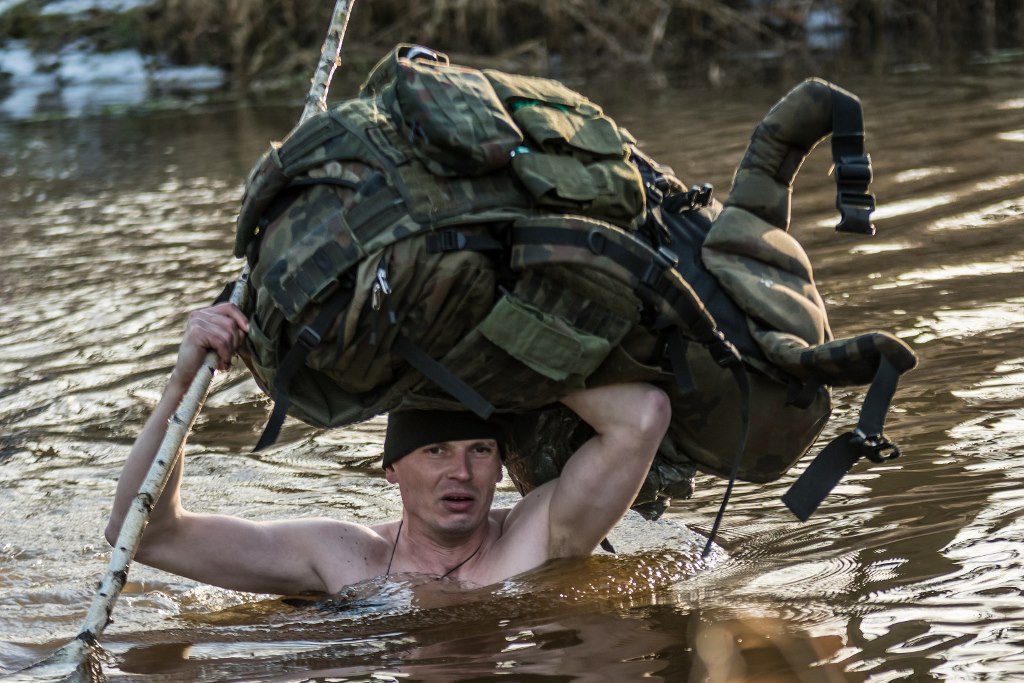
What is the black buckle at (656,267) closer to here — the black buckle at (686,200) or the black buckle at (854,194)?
the black buckle at (686,200)

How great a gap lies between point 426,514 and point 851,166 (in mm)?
1731

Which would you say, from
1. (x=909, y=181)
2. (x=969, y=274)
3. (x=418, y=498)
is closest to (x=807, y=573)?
(x=418, y=498)

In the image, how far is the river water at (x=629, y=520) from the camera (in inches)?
163

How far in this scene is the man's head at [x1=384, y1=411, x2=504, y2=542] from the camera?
4562 millimetres

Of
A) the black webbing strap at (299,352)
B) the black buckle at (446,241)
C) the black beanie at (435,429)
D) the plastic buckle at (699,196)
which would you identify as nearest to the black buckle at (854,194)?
the plastic buckle at (699,196)

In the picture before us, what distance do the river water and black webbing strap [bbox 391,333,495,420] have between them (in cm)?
75

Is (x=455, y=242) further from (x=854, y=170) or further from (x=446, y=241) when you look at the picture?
(x=854, y=170)

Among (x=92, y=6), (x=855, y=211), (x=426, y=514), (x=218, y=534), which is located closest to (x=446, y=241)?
(x=855, y=211)

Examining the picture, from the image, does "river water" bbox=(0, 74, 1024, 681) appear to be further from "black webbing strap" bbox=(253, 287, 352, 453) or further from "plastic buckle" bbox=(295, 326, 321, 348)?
"plastic buckle" bbox=(295, 326, 321, 348)

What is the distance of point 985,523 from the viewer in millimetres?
4797

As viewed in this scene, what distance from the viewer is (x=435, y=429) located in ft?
15.0

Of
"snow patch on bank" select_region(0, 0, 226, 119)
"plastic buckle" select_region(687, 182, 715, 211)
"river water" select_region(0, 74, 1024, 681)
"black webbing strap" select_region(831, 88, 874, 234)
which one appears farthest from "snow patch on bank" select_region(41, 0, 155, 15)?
"black webbing strap" select_region(831, 88, 874, 234)

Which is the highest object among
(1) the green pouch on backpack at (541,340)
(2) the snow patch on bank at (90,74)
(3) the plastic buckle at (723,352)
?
(1) the green pouch on backpack at (541,340)

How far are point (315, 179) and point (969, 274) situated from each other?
498 cm
